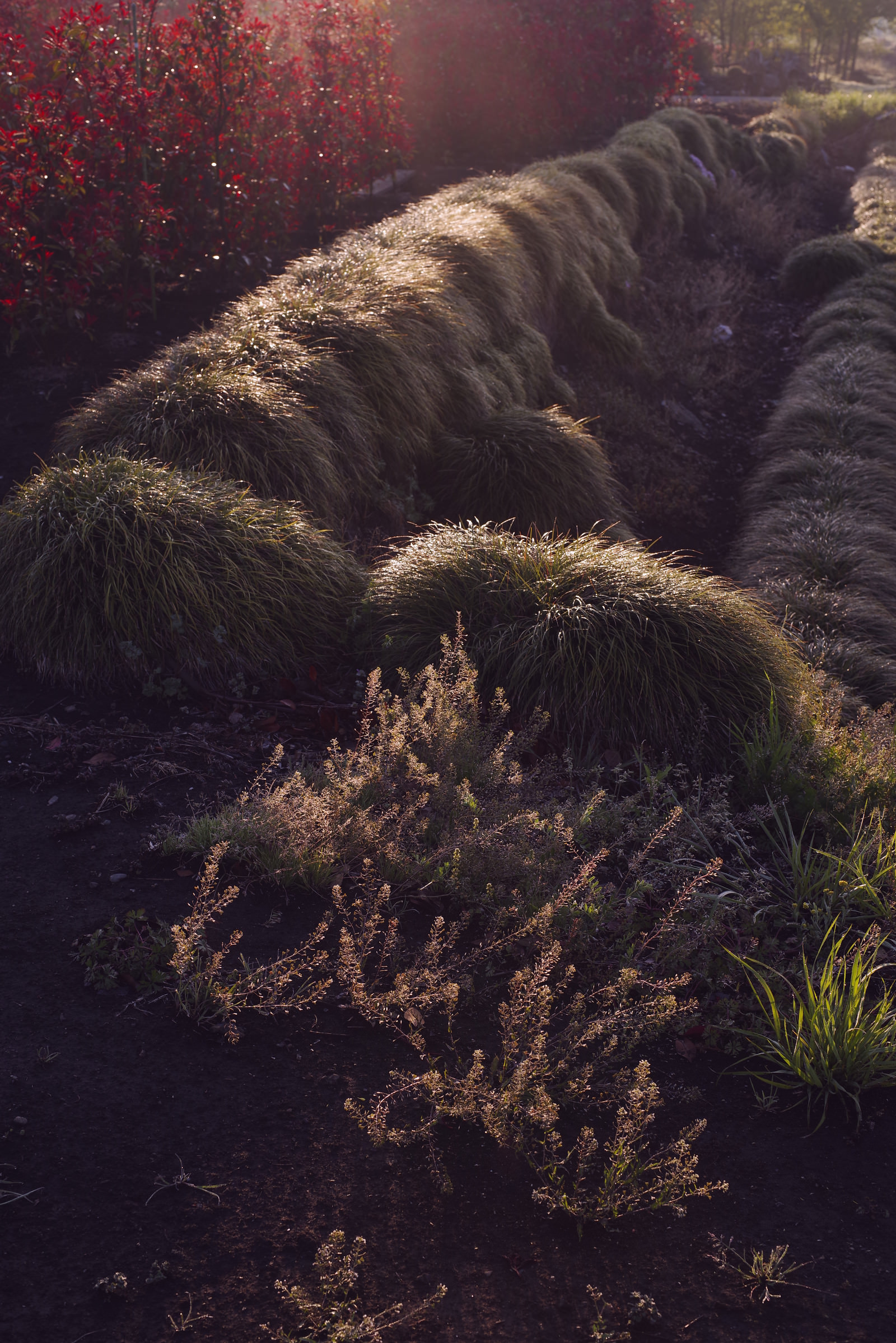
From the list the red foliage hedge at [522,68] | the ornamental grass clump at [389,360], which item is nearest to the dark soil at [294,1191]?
the ornamental grass clump at [389,360]

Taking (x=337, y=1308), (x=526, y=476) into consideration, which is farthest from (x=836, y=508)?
(x=337, y=1308)

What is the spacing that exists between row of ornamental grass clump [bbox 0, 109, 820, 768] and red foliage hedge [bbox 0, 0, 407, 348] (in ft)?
4.39

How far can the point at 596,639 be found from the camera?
4.12 meters

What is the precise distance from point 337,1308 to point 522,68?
1817 cm

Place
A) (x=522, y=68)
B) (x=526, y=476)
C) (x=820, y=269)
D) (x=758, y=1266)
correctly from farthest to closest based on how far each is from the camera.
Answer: (x=522, y=68)
(x=820, y=269)
(x=526, y=476)
(x=758, y=1266)

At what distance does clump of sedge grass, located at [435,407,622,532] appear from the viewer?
6172mm

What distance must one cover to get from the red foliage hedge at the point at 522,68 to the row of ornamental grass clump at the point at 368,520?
8973mm

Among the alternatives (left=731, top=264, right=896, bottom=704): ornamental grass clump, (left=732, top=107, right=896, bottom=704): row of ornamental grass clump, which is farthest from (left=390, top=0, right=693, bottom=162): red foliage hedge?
(left=731, top=264, right=896, bottom=704): ornamental grass clump

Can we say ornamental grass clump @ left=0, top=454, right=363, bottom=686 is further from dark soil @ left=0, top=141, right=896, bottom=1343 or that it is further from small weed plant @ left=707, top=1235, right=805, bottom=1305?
small weed plant @ left=707, top=1235, right=805, bottom=1305

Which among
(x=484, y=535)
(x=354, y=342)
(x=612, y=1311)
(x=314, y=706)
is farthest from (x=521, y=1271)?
(x=354, y=342)

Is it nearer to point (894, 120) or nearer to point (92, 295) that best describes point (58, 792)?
point (92, 295)

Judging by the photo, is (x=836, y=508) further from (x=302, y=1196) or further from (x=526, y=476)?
Result: (x=302, y=1196)

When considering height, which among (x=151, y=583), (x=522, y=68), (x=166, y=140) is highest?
(x=522, y=68)

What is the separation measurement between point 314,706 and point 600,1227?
2587 millimetres
